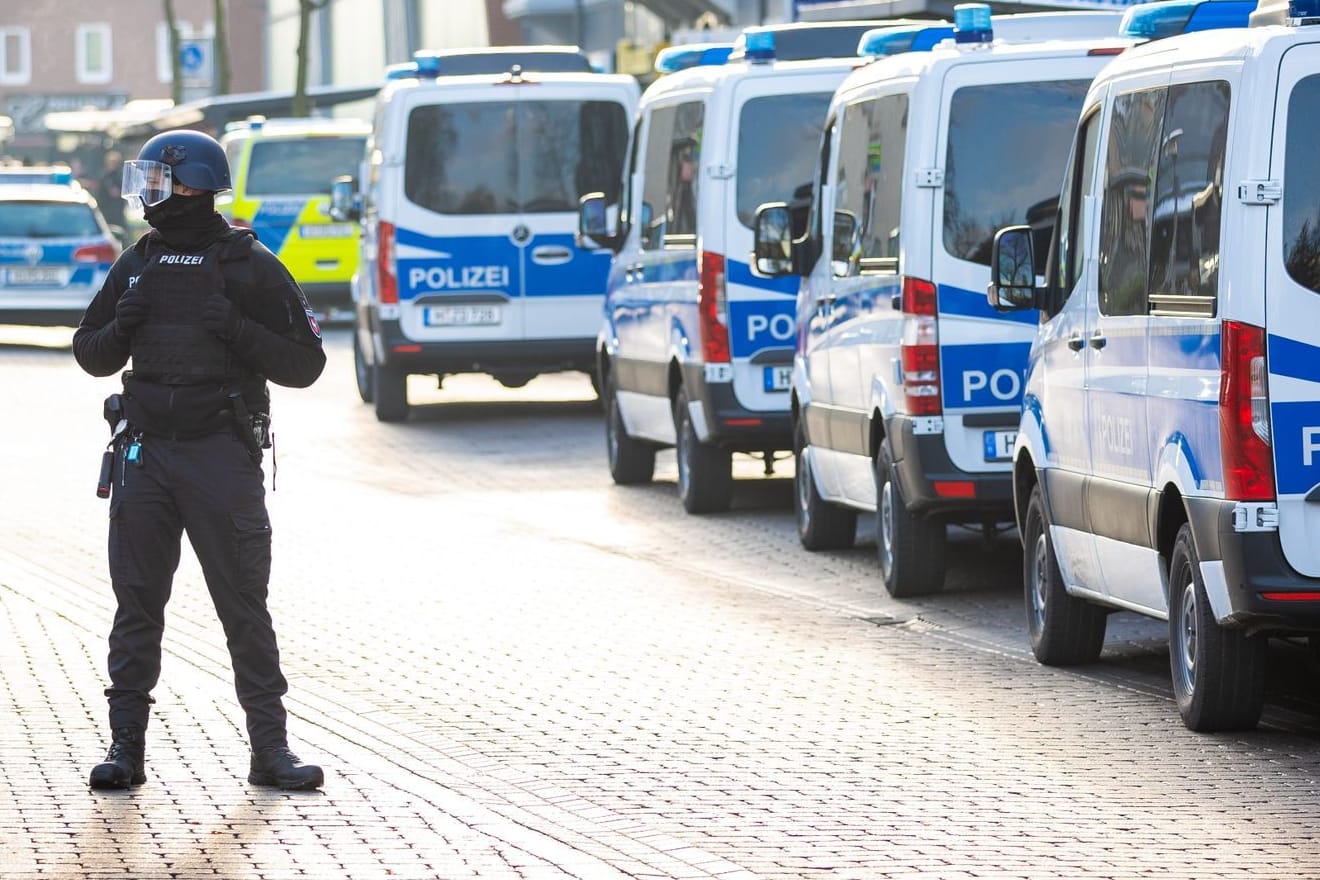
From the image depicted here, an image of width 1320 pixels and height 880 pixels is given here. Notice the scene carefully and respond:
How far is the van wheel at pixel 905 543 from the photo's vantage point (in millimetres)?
12094

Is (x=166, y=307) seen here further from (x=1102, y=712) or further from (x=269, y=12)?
(x=269, y=12)

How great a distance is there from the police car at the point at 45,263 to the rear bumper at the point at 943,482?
1927 cm

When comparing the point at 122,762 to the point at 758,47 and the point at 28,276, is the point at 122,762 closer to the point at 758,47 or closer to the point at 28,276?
the point at 758,47

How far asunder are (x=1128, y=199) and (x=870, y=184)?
3.48 meters

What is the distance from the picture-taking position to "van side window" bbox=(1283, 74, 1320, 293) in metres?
8.03

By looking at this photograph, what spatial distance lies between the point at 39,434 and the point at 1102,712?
1306 cm

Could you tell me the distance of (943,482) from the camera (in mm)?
11688

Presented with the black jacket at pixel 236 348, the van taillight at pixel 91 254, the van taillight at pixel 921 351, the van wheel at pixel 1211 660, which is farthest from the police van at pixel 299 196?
the black jacket at pixel 236 348

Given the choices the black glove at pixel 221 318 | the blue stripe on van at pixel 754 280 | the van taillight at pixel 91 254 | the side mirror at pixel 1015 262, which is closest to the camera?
the black glove at pixel 221 318

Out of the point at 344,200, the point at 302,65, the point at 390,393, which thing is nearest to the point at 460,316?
the point at 390,393

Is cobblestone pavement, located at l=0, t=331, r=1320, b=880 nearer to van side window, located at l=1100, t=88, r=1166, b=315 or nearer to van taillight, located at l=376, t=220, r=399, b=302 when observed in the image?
van side window, located at l=1100, t=88, r=1166, b=315

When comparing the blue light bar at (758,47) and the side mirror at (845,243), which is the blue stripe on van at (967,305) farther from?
the blue light bar at (758,47)

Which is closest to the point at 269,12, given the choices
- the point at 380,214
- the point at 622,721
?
the point at 380,214

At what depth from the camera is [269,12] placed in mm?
75062
